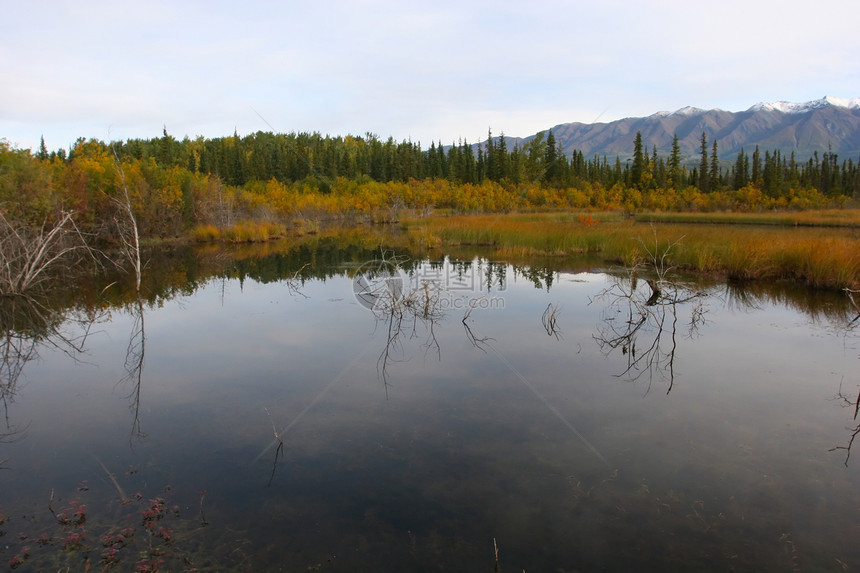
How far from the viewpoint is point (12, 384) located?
8.03 meters

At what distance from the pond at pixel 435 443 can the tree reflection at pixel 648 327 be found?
0.08m

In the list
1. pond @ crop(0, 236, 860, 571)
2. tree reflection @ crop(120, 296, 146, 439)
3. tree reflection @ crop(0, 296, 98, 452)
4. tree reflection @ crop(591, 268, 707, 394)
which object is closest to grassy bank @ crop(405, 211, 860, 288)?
tree reflection @ crop(591, 268, 707, 394)

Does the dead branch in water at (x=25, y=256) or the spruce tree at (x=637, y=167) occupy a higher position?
the spruce tree at (x=637, y=167)

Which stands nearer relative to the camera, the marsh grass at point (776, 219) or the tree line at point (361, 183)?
the tree line at point (361, 183)

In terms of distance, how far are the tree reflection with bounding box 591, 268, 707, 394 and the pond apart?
0.26 feet

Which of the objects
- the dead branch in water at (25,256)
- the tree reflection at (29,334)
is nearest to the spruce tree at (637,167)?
the dead branch in water at (25,256)

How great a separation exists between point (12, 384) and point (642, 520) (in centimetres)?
906

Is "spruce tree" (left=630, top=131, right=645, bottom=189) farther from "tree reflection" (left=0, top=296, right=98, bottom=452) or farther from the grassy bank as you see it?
"tree reflection" (left=0, top=296, right=98, bottom=452)

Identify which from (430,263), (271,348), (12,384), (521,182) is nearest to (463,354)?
(271,348)

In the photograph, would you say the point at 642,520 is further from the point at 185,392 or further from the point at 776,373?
the point at 185,392

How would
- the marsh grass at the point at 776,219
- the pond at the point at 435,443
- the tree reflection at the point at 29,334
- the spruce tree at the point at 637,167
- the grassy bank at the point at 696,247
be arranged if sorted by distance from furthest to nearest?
the spruce tree at the point at 637,167 → the marsh grass at the point at 776,219 → the grassy bank at the point at 696,247 → the tree reflection at the point at 29,334 → the pond at the point at 435,443

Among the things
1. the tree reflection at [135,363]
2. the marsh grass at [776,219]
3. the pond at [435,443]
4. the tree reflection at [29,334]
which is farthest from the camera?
the marsh grass at [776,219]

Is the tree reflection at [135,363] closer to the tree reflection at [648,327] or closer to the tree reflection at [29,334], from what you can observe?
the tree reflection at [29,334]

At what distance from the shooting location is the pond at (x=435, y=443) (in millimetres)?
4258
